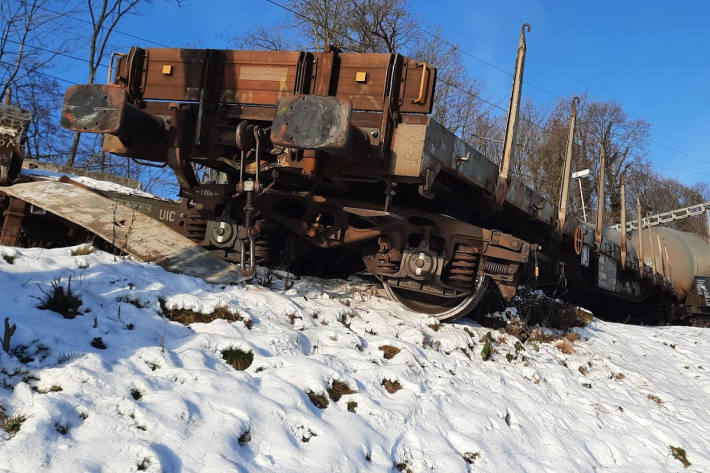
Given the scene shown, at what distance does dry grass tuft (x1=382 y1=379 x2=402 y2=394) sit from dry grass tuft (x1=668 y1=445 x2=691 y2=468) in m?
2.57

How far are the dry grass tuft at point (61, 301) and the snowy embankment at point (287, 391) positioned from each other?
0.20ft

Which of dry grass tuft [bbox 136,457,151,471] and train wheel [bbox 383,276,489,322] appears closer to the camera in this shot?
dry grass tuft [bbox 136,457,151,471]

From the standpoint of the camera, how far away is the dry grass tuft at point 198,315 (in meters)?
4.27

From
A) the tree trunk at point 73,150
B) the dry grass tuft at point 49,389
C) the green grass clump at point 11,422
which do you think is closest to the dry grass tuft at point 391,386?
the dry grass tuft at point 49,389

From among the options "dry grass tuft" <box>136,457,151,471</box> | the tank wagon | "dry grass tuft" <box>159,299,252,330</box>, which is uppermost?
the tank wagon

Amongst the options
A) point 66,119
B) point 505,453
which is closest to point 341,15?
point 66,119

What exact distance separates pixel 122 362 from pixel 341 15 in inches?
892

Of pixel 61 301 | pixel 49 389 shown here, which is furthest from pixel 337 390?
pixel 61 301

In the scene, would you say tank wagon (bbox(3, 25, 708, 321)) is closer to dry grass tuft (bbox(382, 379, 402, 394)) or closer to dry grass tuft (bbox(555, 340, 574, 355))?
dry grass tuft (bbox(555, 340, 574, 355))

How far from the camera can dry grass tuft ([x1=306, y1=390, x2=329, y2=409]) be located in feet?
11.8

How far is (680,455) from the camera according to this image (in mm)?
4789

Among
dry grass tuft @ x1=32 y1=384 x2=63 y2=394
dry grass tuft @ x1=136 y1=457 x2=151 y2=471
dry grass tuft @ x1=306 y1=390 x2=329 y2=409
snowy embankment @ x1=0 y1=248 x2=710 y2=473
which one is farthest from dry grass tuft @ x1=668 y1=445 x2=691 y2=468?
dry grass tuft @ x1=32 y1=384 x2=63 y2=394

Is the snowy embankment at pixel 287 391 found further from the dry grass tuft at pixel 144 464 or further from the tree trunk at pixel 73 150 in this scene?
the tree trunk at pixel 73 150

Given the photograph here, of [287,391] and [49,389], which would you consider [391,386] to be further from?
[49,389]
